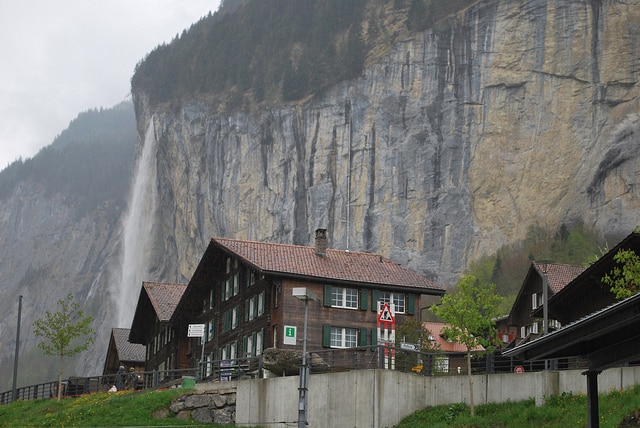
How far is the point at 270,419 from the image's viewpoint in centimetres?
4069

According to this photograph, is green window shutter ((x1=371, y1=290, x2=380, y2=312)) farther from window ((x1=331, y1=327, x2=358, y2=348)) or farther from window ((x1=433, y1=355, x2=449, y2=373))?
window ((x1=433, y1=355, x2=449, y2=373))

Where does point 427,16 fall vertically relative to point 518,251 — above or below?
above

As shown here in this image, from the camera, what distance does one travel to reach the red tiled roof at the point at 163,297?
7625 cm

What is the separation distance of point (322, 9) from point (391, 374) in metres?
164

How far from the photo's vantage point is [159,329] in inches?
3130

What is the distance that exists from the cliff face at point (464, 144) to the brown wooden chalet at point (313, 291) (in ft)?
248

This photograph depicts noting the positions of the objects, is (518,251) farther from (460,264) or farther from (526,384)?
(526,384)

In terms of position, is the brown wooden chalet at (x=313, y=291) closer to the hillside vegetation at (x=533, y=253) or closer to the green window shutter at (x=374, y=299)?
the green window shutter at (x=374, y=299)

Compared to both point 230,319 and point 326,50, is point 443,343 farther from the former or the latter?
point 326,50

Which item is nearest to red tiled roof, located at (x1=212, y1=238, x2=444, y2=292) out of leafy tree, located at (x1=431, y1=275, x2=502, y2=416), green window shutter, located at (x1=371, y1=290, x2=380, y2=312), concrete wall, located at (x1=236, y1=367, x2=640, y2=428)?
green window shutter, located at (x1=371, y1=290, x2=380, y2=312)

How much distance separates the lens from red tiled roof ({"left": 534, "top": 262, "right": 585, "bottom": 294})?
211 ft

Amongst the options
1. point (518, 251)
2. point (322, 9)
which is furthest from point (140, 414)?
point (322, 9)

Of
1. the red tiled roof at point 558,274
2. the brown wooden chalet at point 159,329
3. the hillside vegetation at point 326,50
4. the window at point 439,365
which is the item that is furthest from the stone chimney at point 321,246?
the hillside vegetation at point 326,50

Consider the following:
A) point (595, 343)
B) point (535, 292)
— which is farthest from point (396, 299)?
point (595, 343)
